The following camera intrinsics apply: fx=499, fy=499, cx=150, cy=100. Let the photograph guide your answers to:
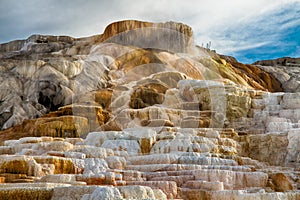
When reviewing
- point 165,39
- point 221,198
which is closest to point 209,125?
point 221,198

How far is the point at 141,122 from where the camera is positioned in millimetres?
20453

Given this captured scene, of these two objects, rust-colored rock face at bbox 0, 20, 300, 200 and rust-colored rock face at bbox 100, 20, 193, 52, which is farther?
rust-colored rock face at bbox 100, 20, 193, 52

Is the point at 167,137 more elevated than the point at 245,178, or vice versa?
the point at 167,137

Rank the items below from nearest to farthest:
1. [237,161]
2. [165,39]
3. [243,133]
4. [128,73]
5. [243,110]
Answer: [237,161], [243,133], [243,110], [128,73], [165,39]

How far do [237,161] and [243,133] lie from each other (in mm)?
4949

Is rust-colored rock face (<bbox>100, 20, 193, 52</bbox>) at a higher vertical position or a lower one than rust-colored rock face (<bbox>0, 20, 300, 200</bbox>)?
higher

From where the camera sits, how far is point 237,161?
1466cm

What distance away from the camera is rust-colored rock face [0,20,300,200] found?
10.6 meters

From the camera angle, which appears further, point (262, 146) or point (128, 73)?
point (128, 73)

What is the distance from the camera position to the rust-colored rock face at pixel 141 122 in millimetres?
10575

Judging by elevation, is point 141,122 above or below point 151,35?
below

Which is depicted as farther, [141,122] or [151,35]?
[151,35]

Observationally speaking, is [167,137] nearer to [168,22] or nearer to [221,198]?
[221,198]

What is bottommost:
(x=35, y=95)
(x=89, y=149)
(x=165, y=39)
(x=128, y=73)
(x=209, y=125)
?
(x=89, y=149)
